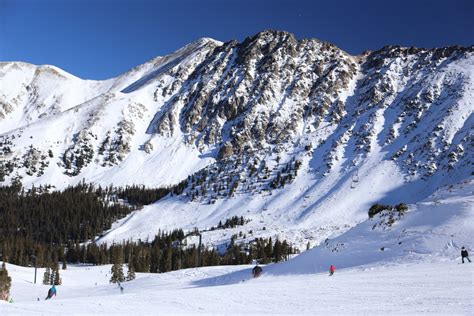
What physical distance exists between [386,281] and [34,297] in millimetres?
49548

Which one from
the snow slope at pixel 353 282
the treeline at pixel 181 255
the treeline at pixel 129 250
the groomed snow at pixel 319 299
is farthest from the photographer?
the treeline at pixel 129 250

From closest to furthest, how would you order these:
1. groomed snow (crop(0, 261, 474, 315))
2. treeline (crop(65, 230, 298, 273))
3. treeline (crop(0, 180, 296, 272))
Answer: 1. groomed snow (crop(0, 261, 474, 315))
2. treeline (crop(65, 230, 298, 273))
3. treeline (crop(0, 180, 296, 272))

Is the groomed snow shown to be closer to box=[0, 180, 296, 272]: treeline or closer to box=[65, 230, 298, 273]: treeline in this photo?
box=[65, 230, 298, 273]: treeline

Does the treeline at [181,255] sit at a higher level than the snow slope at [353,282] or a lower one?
lower

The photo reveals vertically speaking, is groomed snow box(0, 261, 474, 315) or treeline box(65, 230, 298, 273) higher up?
groomed snow box(0, 261, 474, 315)

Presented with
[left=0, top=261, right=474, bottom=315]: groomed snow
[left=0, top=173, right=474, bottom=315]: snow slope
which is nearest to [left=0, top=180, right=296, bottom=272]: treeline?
[left=0, top=173, right=474, bottom=315]: snow slope

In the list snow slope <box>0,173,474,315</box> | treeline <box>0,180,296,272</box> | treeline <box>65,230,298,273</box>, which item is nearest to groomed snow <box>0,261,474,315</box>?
snow slope <box>0,173,474,315</box>

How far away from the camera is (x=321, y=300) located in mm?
23047

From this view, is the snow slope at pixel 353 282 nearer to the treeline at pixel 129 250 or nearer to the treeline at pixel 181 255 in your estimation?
the treeline at pixel 181 255

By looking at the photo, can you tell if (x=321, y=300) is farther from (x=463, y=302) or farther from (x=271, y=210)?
(x=271, y=210)

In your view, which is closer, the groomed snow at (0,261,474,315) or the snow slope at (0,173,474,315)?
the groomed snow at (0,261,474,315)

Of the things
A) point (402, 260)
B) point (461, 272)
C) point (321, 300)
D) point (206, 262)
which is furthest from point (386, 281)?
point (206, 262)

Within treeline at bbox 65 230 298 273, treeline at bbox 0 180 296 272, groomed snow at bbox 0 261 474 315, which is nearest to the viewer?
groomed snow at bbox 0 261 474 315

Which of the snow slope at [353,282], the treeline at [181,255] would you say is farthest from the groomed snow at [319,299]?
the treeline at [181,255]
